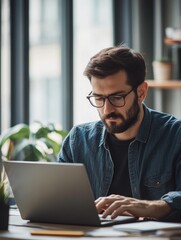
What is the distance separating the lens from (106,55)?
8.95ft

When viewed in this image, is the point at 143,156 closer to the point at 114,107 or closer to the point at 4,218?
the point at 114,107

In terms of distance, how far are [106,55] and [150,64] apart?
274cm

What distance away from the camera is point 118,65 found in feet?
8.89

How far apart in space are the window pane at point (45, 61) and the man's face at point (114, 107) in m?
2.23

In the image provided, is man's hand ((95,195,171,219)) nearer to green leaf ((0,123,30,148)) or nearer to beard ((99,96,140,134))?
beard ((99,96,140,134))

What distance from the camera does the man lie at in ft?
8.77

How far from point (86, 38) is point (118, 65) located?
2.66 meters

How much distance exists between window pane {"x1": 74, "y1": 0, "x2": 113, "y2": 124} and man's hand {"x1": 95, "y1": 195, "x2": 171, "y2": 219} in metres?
2.86

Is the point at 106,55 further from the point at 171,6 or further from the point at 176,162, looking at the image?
the point at 171,6

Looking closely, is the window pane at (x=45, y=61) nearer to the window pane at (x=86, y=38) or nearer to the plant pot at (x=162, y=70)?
the window pane at (x=86, y=38)

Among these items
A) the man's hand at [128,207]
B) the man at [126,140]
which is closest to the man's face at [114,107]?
the man at [126,140]

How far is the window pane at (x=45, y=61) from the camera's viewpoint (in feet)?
16.2

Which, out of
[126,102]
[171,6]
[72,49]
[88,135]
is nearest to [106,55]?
[126,102]

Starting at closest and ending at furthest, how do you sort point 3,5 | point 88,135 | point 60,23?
point 88,135
point 3,5
point 60,23
